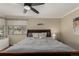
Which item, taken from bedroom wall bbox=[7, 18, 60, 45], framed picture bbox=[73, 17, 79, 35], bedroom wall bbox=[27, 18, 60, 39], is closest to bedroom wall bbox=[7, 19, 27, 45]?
bedroom wall bbox=[7, 18, 60, 45]

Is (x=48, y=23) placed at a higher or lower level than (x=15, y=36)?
higher

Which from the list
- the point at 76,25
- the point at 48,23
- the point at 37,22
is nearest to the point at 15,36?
the point at 37,22

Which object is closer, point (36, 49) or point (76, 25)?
point (36, 49)

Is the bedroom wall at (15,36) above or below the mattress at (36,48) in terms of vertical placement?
above

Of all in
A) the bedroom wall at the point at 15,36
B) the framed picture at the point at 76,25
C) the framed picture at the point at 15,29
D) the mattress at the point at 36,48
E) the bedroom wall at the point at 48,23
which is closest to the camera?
the mattress at the point at 36,48

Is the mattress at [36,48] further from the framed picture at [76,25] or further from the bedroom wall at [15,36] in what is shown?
the framed picture at [76,25]

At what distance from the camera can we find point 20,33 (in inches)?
122

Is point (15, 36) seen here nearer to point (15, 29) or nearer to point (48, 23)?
point (15, 29)

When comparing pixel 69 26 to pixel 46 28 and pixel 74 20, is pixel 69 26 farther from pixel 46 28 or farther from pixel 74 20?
pixel 46 28

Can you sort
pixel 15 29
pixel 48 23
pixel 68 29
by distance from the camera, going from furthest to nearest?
1. pixel 68 29
2. pixel 48 23
3. pixel 15 29

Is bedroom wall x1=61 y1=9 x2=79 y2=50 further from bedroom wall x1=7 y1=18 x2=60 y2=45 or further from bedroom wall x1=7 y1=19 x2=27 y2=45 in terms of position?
bedroom wall x1=7 y1=19 x2=27 y2=45

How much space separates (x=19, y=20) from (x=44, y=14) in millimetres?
1011

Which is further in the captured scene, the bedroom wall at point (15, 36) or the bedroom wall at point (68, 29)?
the bedroom wall at point (68, 29)

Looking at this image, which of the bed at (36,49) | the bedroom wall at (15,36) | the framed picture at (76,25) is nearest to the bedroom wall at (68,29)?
the framed picture at (76,25)
